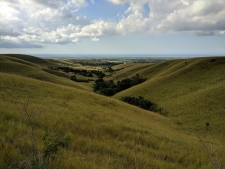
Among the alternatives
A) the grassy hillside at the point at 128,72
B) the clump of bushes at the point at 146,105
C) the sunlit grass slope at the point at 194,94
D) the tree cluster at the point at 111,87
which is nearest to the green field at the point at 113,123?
the sunlit grass slope at the point at 194,94

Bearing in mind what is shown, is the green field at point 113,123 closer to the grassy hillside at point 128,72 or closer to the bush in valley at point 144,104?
the bush in valley at point 144,104

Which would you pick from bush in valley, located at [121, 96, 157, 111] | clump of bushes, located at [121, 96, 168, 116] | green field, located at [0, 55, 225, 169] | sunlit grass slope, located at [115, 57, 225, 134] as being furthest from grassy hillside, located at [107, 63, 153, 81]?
bush in valley, located at [121, 96, 157, 111]

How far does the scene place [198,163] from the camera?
660 cm

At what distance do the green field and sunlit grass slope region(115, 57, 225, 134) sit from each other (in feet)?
0.48

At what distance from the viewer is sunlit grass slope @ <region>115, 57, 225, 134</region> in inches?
1250

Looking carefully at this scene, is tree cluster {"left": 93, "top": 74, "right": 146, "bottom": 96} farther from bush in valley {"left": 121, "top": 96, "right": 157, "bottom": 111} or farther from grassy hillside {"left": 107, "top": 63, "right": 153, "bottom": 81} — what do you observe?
grassy hillside {"left": 107, "top": 63, "right": 153, "bottom": 81}

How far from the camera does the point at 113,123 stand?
37.9ft

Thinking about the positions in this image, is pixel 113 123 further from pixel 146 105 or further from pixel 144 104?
pixel 146 105

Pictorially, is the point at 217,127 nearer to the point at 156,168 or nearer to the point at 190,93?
the point at 190,93

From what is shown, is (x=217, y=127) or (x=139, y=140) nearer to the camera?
(x=139, y=140)

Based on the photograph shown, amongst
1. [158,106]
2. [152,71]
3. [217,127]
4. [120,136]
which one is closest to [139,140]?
[120,136]

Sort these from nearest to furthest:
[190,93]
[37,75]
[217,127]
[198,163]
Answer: [198,163] → [217,127] → [190,93] → [37,75]

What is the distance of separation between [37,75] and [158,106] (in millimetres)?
39372

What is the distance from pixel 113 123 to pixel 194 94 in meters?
35.2
